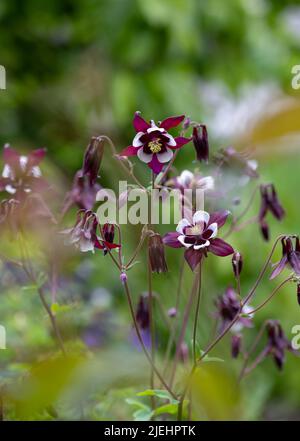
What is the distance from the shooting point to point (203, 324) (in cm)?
93

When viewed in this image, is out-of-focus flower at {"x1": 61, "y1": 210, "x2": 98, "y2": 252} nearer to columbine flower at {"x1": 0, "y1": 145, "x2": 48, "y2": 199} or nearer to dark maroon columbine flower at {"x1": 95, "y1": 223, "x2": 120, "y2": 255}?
dark maroon columbine flower at {"x1": 95, "y1": 223, "x2": 120, "y2": 255}

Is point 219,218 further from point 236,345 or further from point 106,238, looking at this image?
point 236,345

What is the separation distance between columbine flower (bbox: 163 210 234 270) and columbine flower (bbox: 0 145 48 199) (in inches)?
8.1

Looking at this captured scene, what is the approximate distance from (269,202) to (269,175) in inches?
47.8

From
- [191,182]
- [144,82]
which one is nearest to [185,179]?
[191,182]

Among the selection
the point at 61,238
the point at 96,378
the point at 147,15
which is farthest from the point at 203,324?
the point at 147,15

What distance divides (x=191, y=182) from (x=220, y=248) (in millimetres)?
159

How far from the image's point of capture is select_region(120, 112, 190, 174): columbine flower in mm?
579

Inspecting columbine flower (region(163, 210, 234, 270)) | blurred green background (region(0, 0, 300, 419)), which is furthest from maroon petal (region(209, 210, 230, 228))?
blurred green background (region(0, 0, 300, 419))

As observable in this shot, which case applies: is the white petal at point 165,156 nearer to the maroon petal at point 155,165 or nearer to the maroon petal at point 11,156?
the maroon petal at point 155,165

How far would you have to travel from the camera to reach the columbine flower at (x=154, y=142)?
58 cm

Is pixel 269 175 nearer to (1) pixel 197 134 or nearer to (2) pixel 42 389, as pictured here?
(1) pixel 197 134

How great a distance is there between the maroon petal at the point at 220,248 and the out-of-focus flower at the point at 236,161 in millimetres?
183

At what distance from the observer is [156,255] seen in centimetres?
58
